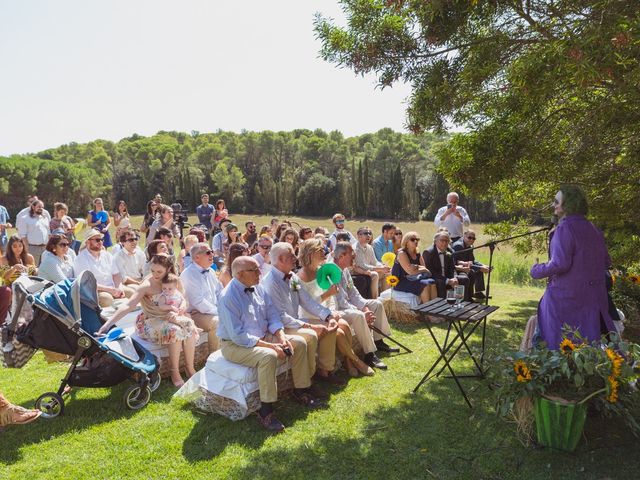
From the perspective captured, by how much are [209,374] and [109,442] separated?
3.26ft

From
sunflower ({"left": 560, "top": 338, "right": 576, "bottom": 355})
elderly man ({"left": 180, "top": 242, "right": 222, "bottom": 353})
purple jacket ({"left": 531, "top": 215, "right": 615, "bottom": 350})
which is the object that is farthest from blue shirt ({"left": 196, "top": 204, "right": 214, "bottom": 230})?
sunflower ({"left": 560, "top": 338, "right": 576, "bottom": 355})

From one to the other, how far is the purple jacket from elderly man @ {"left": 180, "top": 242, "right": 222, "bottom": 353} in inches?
141

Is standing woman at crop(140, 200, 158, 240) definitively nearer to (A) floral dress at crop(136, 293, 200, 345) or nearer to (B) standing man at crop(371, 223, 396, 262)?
(B) standing man at crop(371, 223, 396, 262)

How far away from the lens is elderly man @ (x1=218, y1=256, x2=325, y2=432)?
13.8ft

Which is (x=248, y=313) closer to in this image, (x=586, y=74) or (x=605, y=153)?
(x=586, y=74)

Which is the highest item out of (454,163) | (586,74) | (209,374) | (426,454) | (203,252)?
(586,74)

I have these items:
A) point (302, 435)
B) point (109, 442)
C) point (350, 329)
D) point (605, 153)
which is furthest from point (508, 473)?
point (605, 153)

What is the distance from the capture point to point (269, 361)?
4223 millimetres

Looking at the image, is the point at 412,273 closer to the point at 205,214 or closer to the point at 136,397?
the point at 136,397

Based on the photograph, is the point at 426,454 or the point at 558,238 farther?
the point at 558,238

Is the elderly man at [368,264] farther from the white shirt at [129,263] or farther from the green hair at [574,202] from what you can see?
the green hair at [574,202]

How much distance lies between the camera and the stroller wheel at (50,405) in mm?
4211

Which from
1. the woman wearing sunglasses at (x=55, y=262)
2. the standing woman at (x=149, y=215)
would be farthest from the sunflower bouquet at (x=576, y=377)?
the standing woman at (x=149, y=215)

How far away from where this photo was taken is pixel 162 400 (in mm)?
4641
